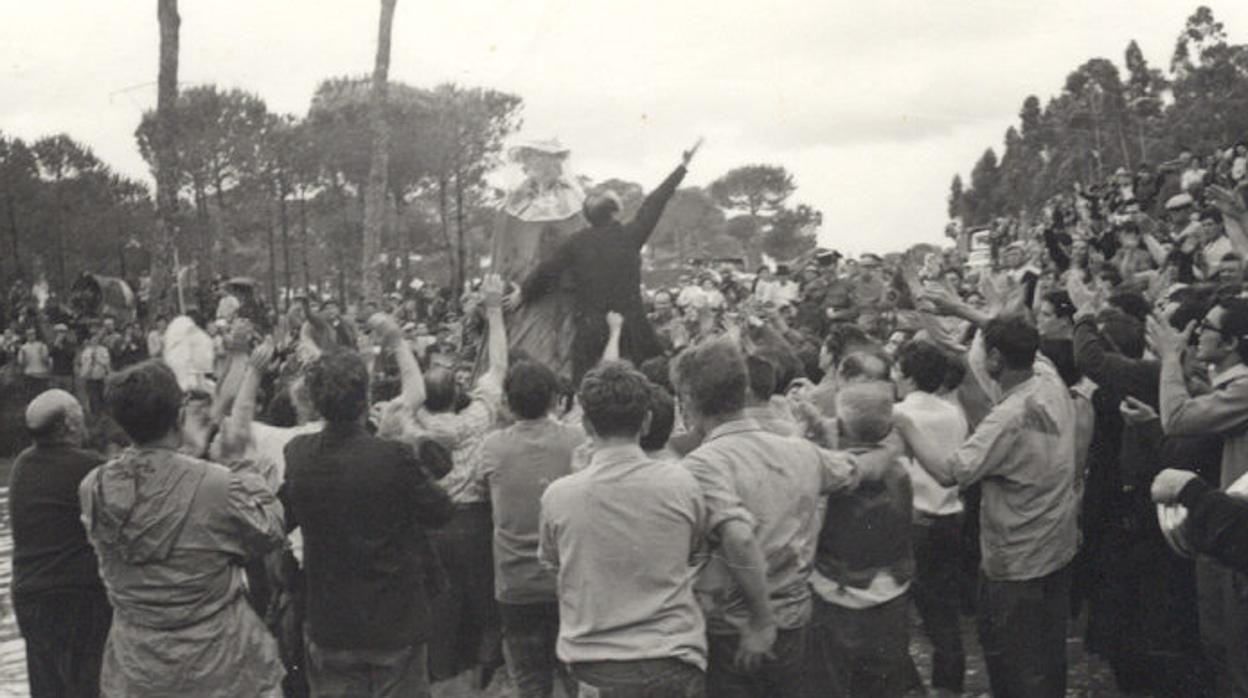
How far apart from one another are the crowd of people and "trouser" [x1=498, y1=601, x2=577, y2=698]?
13 millimetres

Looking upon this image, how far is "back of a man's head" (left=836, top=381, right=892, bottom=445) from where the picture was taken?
17.1 feet

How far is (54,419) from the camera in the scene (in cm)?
583

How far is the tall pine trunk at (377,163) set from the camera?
2369 cm


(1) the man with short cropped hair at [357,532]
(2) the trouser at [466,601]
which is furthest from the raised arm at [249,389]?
(2) the trouser at [466,601]

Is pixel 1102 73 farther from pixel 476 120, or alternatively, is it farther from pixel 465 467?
pixel 465 467

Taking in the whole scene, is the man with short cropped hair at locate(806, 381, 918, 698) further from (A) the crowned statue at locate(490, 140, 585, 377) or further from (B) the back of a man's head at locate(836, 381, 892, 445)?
(A) the crowned statue at locate(490, 140, 585, 377)

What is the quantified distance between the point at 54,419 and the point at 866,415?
3.28 metres

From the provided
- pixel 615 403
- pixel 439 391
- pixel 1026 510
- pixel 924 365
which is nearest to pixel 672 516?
pixel 615 403

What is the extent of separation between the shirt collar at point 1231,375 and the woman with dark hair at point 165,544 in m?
3.53

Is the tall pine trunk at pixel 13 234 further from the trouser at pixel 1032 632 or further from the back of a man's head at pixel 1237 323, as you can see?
the back of a man's head at pixel 1237 323

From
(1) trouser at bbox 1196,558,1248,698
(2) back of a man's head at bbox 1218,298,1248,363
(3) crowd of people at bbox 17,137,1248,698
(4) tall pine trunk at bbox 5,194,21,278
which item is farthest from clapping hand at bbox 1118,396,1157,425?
(4) tall pine trunk at bbox 5,194,21,278

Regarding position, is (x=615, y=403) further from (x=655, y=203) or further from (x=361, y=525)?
(x=655, y=203)

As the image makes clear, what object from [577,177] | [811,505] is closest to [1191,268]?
[577,177]

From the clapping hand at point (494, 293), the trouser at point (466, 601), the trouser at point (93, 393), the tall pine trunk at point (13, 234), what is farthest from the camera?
the tall pine trunk at point (13, 234)
